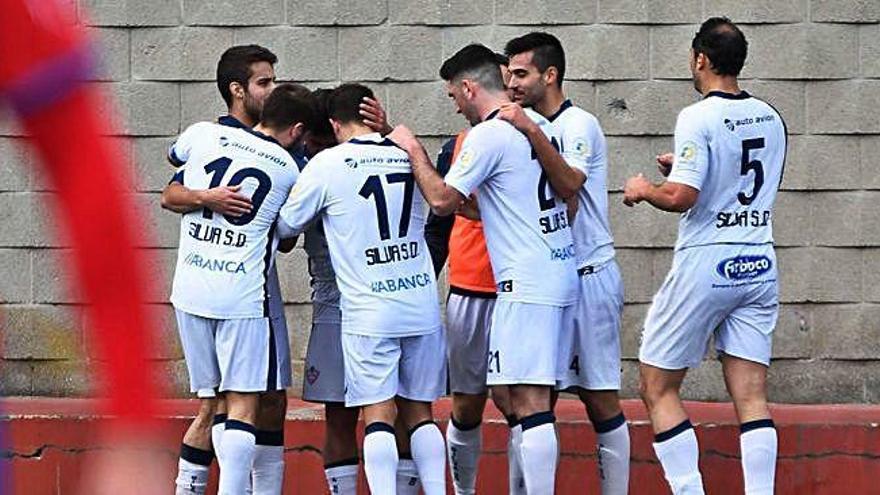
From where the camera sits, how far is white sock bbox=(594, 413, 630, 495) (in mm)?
6719

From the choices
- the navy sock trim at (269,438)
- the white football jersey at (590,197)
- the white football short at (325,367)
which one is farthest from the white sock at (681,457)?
the navy sock trim at (269,438)

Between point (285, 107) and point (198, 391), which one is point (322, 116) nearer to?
point (285, 107)

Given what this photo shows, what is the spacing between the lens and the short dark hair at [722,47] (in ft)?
20.7

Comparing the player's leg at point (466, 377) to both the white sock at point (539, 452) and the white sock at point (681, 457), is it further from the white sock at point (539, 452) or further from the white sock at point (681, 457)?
the white sock at point (681, 457)

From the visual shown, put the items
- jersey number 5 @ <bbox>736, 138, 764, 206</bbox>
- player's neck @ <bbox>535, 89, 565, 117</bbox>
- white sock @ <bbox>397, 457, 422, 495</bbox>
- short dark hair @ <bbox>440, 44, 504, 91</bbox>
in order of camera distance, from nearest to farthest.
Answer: jersey number 5 @ <bbox>736, 138, 764, 206</bbox>
short dark hair @ <bbox>440, 44, 504, 91</bbox>
white sock @ <bbox>397, 457, 422, 495</bbox>
player's neck @ <bbox>535, 89, 565, 117</bbox>

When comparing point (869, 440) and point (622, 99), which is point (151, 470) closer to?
point (869, 440)

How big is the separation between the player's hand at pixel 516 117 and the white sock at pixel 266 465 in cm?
167

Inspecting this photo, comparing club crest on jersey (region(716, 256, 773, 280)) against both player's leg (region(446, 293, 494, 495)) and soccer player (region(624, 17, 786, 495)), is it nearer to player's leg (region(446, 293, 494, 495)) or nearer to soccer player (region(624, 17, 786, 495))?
soccer player (region(624, 17, 786, 495))

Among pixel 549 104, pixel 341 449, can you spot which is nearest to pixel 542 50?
pixel 549 104

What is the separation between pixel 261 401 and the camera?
6.89 m

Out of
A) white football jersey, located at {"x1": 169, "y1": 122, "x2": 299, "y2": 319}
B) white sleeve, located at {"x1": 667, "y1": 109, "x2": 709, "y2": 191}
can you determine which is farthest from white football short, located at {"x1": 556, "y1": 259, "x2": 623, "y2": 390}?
white football jersey, located at {"x1": 169, "y1": 122, "x2": 299, "y2": 319}

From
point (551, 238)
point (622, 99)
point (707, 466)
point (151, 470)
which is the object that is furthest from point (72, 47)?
point (622, 99)

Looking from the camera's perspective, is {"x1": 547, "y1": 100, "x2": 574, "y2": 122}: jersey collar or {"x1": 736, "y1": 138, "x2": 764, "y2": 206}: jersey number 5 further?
{"x1": 547, "y1": 100, "x2": 574, "y2": 122}: jersey collar

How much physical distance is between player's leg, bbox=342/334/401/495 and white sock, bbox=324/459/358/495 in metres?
0.42
